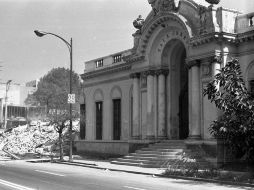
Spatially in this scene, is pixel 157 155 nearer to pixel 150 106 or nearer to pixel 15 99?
pixel 150 106

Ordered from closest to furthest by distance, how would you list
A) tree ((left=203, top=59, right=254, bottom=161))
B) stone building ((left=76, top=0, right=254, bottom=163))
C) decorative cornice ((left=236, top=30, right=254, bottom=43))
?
tree ((left=203, top=59, right=254, bottom=161)) < decorative cornice ((left=236, top=30, right=254, bottom=43)) < stone building ((left=76, top=0, right=254, bottom=163))

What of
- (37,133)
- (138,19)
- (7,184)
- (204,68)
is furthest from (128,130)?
(37,133)

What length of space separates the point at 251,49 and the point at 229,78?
5084mm

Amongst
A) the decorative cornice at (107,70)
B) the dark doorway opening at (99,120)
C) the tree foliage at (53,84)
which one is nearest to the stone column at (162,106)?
the decorative cornice at (107,70)

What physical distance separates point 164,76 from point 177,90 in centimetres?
130

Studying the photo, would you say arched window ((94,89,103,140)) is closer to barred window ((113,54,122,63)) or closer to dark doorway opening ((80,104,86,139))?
dark doorway opening ((80,104,86,139))

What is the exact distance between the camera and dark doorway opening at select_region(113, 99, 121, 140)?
35.5 metres

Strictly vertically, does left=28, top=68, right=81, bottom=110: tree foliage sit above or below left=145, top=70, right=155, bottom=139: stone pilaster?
above

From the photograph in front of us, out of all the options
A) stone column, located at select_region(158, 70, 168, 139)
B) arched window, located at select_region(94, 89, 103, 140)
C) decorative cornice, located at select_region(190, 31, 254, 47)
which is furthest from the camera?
arched window, located at select_region(94, 89, 103, 140)

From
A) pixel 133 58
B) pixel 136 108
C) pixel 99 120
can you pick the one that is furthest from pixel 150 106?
pixel 99 120

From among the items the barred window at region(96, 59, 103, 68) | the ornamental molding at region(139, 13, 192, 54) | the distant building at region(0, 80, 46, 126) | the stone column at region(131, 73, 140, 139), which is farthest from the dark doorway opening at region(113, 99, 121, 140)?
the distant building at region(0, 80, 46, 126)

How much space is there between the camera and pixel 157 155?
2605cm

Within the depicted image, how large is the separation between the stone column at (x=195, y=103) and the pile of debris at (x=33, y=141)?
790 inches

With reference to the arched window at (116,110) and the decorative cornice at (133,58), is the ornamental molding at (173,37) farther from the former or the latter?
the arched window at (116,110)
